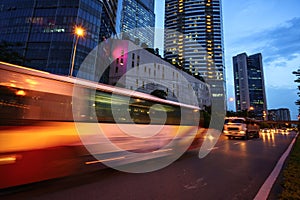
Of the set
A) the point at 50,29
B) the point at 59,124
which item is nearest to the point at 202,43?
the point at 50,29

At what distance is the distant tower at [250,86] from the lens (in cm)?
12900

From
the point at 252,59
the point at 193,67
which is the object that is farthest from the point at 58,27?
the point at 252,59

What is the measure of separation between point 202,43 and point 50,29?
111 meters

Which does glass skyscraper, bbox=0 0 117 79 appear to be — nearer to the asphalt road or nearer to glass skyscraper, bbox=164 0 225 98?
the asphalt road

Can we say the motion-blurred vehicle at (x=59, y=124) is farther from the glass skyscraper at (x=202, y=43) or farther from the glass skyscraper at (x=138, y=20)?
the glass skyscraper at (x=138, y=20)

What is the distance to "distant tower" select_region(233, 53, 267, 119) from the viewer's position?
129000mm

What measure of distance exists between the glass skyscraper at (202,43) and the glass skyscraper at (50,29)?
293ft

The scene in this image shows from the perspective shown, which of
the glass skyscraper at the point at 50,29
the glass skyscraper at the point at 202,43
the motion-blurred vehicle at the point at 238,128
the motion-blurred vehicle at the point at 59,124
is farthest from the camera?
the glass skyscraper at the point at 202,43

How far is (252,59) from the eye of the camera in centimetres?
14700

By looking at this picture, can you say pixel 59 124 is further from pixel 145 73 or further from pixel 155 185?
pixel 145 73

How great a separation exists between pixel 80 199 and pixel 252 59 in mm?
173971

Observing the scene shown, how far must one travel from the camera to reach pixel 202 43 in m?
130

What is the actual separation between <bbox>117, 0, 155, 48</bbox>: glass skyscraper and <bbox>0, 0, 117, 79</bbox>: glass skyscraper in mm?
87077

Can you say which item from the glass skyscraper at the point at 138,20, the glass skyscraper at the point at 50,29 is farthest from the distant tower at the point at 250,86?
the glass skyscraper at the point at 50,29
